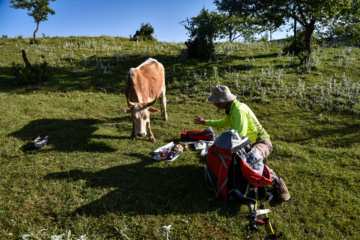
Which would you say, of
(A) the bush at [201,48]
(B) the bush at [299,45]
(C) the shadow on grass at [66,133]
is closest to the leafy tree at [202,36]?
(A) the bush at [201,48]

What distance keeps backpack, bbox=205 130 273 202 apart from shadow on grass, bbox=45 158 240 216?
34 centimetres

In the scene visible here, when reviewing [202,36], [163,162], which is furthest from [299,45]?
[163,162]

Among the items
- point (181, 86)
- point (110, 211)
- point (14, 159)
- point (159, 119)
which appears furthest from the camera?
point (181, 86)

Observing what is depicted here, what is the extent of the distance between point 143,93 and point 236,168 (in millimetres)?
4805

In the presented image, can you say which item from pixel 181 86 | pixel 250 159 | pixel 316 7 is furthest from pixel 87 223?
pixel 316 7

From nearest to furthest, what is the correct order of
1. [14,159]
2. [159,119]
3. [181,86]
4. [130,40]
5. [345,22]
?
[14,159]
[159,119]
[181,86]
[345,22]
[130,40]

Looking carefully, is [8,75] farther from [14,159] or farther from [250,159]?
[250,159]

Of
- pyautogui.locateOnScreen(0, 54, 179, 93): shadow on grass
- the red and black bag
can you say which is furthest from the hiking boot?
pyautogui.locateOnScreen(0, 54, 179, 93): shadow on grass

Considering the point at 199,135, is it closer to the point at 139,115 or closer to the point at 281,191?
the point at 139,115

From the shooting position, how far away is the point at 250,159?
4.27m

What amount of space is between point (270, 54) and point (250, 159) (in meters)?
17.6

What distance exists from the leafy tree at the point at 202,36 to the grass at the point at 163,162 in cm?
302

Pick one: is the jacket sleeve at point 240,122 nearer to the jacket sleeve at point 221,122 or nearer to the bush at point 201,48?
the jacket sleeve at point 221,122

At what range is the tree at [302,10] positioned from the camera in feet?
47.3
